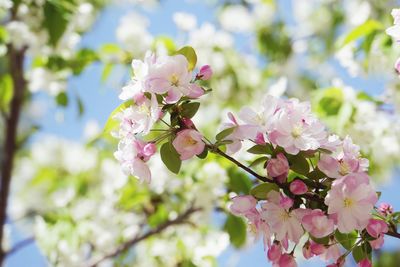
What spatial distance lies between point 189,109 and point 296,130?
0.38 ft

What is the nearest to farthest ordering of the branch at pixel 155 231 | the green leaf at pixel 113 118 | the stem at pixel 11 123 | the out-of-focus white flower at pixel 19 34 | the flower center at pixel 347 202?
the flower center at pixel 347 202 → the green leaf at pixel 113 118 → the branch at pixel 155 231 → the out-of-focus white flower at pixel 19 34 → the stem at pixel 11 123

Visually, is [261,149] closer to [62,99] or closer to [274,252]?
[274,252]

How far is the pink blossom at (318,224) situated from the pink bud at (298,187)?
3 cm

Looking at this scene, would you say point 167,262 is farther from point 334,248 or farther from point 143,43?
point 334,248

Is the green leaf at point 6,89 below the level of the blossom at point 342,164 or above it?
below

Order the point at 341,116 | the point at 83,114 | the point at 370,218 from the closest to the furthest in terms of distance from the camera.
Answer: the point at 370,218
the point at 341,116
the point at 83,114

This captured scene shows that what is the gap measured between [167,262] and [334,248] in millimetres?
1087

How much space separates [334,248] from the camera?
64cm

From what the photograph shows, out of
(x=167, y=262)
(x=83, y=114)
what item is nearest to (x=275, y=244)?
(x=167, y=262)

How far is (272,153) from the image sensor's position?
0.63 metres

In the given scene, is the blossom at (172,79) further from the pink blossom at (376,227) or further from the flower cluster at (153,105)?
the pink blossom at (376,227)

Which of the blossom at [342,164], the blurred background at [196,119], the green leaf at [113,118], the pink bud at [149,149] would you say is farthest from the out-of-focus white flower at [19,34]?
the blossom at [342,164]

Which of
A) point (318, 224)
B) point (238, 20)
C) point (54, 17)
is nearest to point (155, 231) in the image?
point (54, 17)

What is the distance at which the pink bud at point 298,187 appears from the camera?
0.59m
